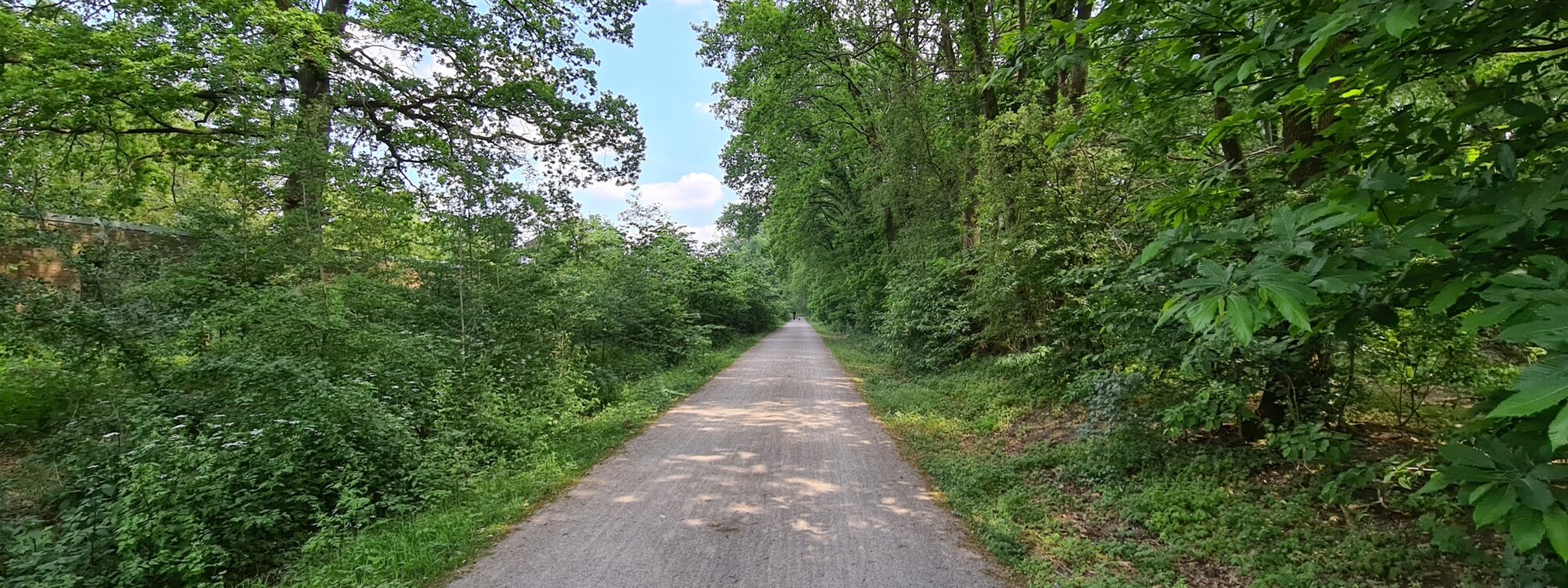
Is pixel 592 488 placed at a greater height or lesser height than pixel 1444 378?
lesser

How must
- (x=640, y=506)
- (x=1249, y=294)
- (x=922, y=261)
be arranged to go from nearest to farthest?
(x=1249, y=294)
(x=640, y=506)
(x=922, y=261)

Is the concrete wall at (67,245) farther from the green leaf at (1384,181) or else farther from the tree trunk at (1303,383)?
the tree trunk at (1303,383)

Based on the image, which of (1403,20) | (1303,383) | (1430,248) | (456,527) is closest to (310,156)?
(456,527)

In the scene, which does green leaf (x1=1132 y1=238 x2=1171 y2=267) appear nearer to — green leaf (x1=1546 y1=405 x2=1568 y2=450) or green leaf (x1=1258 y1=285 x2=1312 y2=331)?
green leaf (x1=1258 y1=285 x2=1312 y2=331)

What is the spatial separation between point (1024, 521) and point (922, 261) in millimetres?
9880

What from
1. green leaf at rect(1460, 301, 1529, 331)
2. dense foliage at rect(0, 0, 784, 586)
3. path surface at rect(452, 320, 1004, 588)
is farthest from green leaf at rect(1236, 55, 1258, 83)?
dense foliage at rect(0, 0, 784, 586)

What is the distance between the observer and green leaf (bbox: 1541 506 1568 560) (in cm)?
158

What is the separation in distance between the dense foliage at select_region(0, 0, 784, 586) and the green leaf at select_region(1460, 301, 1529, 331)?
613 cm

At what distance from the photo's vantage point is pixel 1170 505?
15.0 feet

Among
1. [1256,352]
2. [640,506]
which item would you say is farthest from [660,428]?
[1256,352]

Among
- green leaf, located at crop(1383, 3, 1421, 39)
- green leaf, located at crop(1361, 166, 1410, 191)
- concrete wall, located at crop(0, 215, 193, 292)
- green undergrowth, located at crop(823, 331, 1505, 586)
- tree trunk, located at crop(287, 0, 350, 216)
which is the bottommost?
green undergrowth, located at crop(823, 331, 1505, 586)

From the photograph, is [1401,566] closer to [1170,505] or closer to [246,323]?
[1170,505]

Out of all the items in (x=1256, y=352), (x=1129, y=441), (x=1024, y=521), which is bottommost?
(x=1024, y=521)

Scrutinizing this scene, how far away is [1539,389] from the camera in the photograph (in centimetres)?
139
